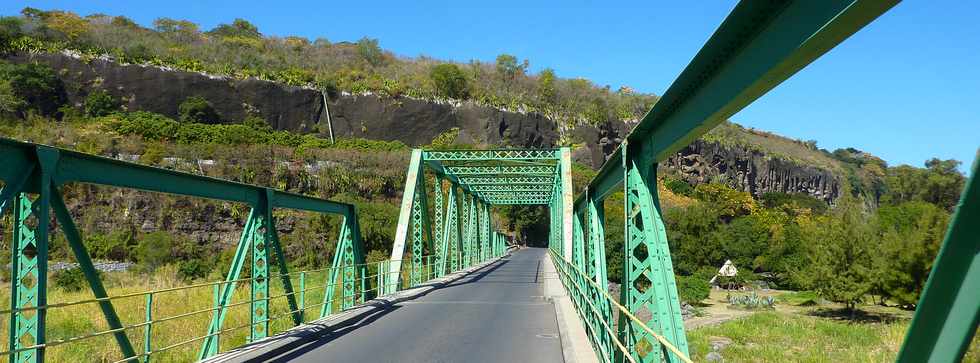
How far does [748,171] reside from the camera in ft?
367

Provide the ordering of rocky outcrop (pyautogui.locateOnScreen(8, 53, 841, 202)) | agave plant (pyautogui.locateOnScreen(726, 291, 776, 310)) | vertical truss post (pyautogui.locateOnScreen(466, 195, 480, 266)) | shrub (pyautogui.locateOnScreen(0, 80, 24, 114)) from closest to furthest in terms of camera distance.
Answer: agave plant (pyautogui.locateOnScreen(726, 291, 776, 310)) < vertical truss post (pyautogui.locateOnScreen(466, 195, 480, 266)) < shrub (pyautogui.locateOnScreen(0, 80, 24, 114)) < rocky outcrop (pyautogui.locateOnScreen(8, 53, 841, 202))

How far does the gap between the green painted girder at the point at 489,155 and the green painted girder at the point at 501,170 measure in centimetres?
267

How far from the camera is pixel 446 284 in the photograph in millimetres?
27547

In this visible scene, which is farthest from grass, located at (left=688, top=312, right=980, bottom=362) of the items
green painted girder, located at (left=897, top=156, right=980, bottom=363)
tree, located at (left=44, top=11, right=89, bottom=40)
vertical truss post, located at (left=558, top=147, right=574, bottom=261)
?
tree, located at (left=44, top=11, right=89, bottom=40)

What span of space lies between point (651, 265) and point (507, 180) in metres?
36.2

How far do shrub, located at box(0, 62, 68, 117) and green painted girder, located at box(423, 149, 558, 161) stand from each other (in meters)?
43.9

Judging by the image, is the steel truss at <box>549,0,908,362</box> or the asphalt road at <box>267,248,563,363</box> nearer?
the steel truss at <box>549,0,908,362</box>

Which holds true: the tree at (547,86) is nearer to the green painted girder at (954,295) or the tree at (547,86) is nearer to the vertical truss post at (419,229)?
the vertical truss post at (419,229)

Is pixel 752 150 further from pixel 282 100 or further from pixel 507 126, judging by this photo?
pixel 282 100

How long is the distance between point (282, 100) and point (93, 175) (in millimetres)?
67068

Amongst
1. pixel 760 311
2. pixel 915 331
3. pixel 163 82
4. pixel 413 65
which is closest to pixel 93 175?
pixel 915 331

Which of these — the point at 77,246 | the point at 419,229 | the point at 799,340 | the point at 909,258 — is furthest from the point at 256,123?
the point at 77,246

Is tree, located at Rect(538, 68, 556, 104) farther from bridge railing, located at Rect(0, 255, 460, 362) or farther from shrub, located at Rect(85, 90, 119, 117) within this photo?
bridge railing, located at Rect(0, 255, 460, 362)

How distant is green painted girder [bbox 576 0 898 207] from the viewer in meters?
3.70
